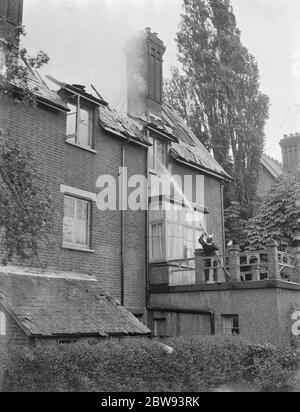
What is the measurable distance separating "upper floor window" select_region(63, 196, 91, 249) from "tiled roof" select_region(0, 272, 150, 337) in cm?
121

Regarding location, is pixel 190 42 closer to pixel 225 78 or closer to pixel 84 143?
pixel 225 78

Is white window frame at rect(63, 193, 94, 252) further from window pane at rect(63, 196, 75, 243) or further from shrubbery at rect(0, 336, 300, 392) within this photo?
shrubbery at rect(0, 336, 300, 392)

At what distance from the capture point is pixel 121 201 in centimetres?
1706

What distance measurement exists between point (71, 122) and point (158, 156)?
4.58 metres

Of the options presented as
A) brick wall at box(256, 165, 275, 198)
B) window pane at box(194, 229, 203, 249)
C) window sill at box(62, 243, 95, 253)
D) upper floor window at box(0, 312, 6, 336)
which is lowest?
upper floor window at box(0, 312, 6, 336)

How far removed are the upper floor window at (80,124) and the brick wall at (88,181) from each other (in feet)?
0.85

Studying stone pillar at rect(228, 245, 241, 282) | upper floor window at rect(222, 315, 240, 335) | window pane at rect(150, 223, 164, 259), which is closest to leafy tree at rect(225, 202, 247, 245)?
window pane at rect(150, 223, 164, 259)

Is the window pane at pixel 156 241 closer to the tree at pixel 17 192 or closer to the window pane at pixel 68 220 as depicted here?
the window pane at pixel 68 220

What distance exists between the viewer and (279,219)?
2486cm

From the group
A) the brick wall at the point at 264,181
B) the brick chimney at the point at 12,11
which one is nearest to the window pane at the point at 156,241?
the brick chimney at the point at 12,11

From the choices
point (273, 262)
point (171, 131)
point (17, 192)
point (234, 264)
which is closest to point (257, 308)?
point (273, 262)

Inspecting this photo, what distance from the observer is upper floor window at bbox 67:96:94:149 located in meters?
16.1

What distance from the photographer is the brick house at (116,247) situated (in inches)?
516

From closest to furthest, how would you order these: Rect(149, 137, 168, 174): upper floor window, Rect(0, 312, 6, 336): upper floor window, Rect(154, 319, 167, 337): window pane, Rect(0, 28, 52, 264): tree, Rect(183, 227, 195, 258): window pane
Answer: Rect(0, 28, 52, 264): tree < Rect(0, 312, 6, 336): upper floor window < Rect(154, 319, 167, 337): window pane < Rect(183, 227, 195, 258): window pane < Rect(149, 137, 168, 174): upper floor window
